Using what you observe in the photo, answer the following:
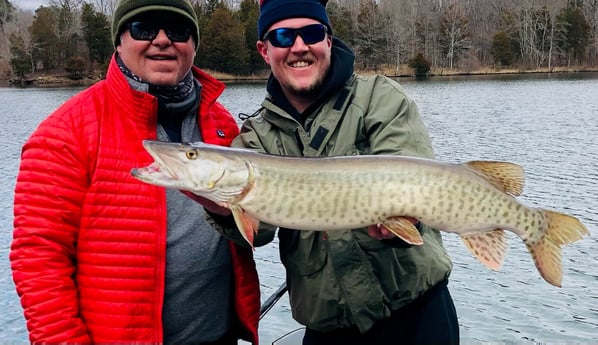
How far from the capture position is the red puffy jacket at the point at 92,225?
8.90 feet

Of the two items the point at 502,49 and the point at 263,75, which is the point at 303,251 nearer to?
the point at 263,75

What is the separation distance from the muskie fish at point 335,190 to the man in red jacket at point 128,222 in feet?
0.81

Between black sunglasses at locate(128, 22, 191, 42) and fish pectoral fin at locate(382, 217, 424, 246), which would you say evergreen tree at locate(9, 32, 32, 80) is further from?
fish pectoral fin at locate(382, 217, 424, 246)

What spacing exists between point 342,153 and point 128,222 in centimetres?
128

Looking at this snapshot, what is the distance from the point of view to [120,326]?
114 inches

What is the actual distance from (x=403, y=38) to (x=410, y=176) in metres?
66.2

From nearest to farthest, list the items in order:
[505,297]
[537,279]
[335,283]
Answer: [335,283]
[505,297]
[537,279]

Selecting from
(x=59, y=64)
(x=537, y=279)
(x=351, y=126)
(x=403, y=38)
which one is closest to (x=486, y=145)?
(x=537, y=279)

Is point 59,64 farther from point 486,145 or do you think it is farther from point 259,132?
point 259,132

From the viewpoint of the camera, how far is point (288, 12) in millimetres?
3375

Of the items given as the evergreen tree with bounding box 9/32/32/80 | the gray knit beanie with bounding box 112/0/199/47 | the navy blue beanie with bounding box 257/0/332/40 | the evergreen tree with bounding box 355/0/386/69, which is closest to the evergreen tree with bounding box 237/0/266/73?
the evergreen tree with bounding box 355/0/386/69

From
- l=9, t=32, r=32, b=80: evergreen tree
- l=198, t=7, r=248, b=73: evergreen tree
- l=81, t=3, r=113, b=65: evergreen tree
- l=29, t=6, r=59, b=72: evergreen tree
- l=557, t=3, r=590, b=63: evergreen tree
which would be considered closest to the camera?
l=198, t=7, r=248, b=73: evergreen tree

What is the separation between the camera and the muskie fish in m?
2.90

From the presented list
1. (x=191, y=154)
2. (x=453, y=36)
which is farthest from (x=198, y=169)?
(x=453, y=36)
